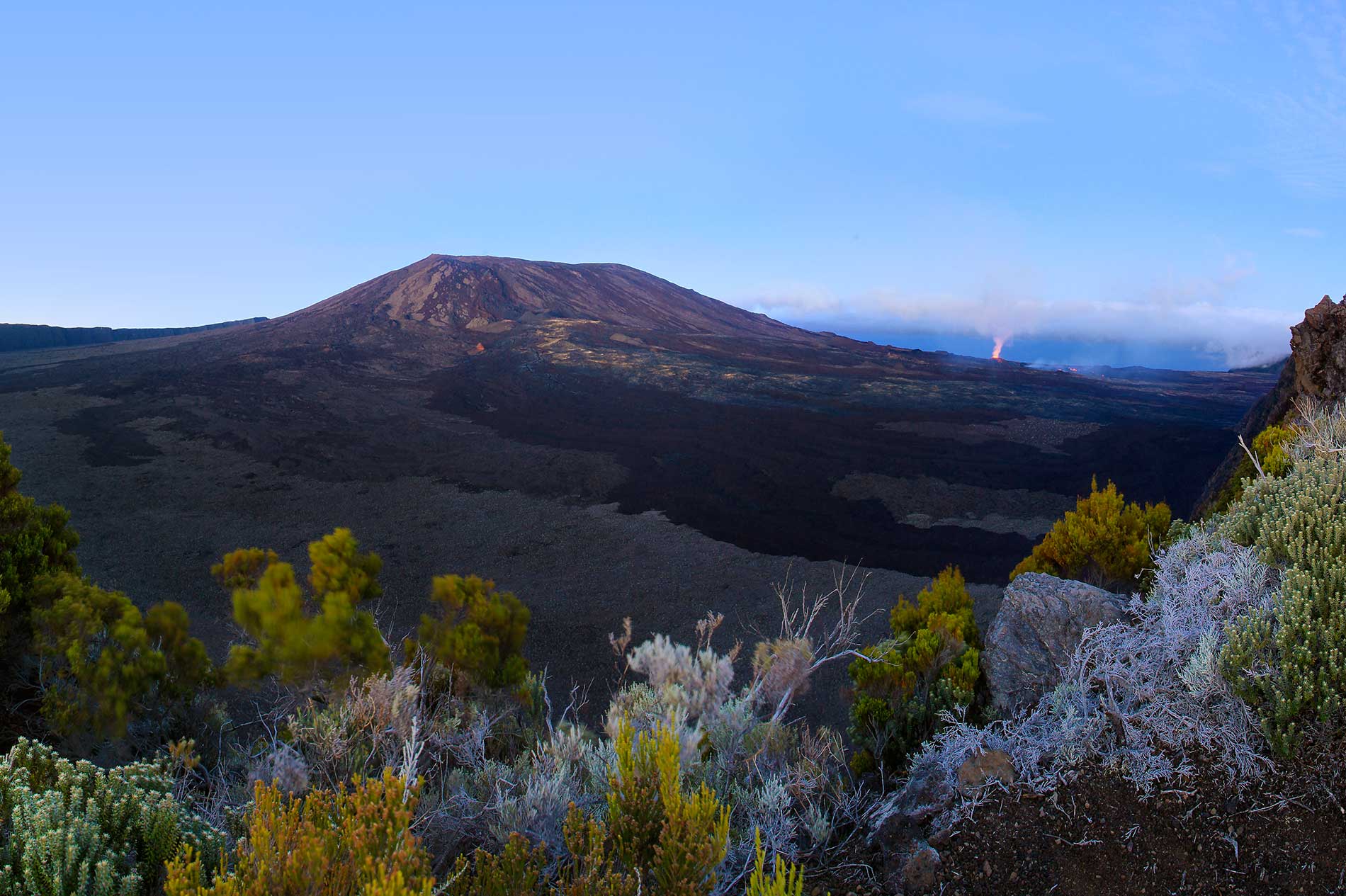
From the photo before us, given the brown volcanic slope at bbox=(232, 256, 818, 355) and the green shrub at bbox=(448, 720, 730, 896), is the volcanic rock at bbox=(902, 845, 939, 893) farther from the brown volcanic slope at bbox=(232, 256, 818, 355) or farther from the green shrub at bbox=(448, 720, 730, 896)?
the brown volcanic slope at bbox=(232, 256, 818, 355)

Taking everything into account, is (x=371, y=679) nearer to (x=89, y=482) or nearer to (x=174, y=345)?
(x=89, y=482)

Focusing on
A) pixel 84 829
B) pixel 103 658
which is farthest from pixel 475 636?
pixel 84 829

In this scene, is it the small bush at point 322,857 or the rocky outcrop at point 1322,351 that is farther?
the rocky outcrop at point 1322,351

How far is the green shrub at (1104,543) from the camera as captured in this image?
6.64 metres

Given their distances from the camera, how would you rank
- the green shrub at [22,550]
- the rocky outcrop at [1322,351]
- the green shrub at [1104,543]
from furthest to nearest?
the rocky outcrop at [1322,351] < the green shrub at [1104,543] < the green shrub at [22,550]

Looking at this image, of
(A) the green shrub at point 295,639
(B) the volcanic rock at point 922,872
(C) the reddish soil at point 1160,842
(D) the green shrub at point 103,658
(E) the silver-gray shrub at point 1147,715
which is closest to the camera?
(C) the reddish soil at point 1160,842

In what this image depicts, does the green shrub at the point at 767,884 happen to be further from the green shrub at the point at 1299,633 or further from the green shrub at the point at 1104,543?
the green shrub at the point at 1104,543

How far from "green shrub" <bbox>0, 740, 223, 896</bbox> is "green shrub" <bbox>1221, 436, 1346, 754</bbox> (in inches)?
166

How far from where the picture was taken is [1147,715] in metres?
3.44

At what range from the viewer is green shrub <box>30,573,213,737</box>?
4.36 meters

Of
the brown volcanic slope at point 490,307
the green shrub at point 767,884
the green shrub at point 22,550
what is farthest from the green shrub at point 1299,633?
the brown volcanic slope at point 490,307

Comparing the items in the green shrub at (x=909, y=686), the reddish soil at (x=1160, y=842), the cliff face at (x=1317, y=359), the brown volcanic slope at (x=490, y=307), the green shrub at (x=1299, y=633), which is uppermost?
the brown volcanic slope at (x=490, y=307)

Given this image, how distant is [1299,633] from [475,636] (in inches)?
198

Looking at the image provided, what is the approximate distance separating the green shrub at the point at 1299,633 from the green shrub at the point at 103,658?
6066 millimetres
